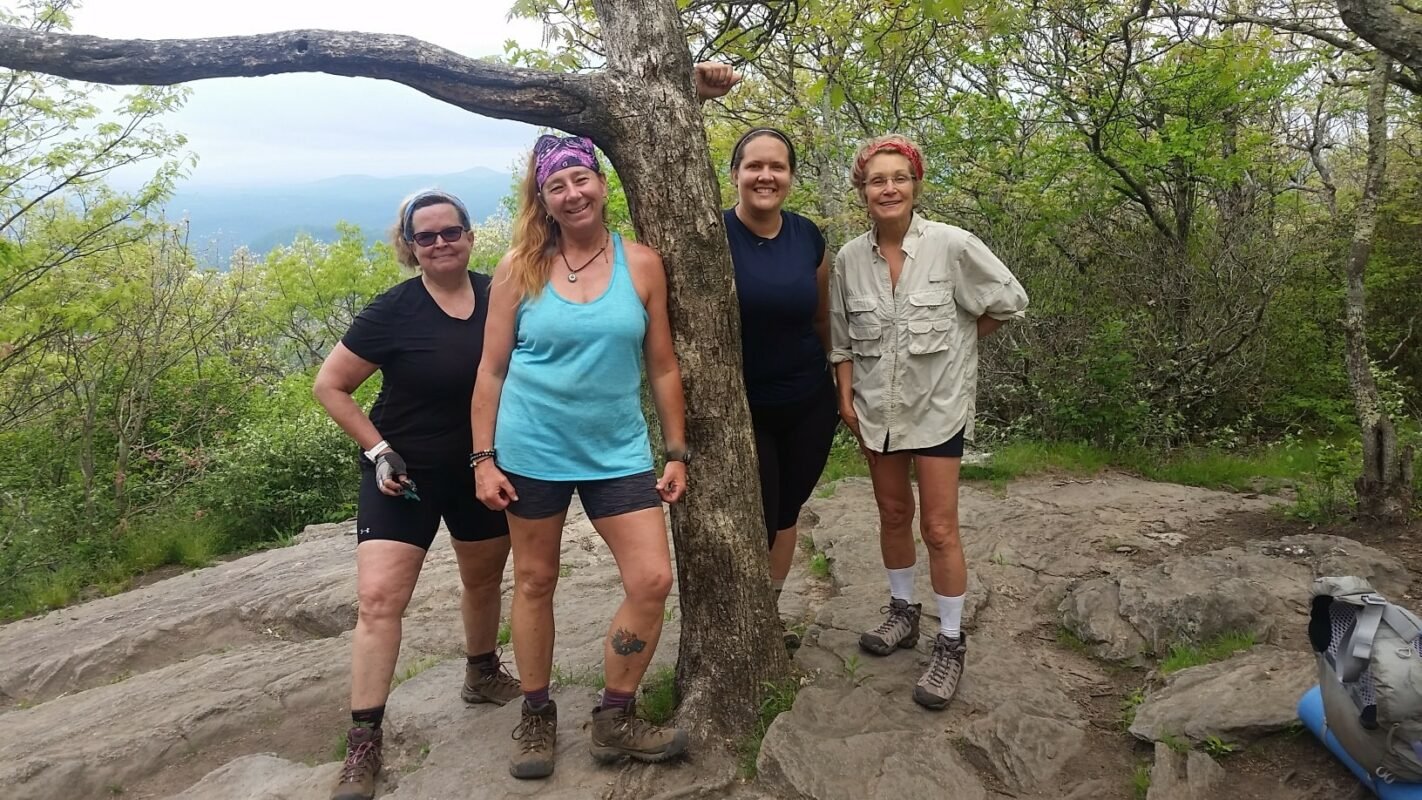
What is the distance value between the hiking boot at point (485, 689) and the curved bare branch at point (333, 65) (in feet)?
7.13

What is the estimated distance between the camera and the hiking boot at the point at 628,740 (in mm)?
2689

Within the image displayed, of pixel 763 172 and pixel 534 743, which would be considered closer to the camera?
pixel 534 743

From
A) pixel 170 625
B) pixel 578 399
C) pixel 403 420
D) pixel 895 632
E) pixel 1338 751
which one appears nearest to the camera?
pixel 1338 751

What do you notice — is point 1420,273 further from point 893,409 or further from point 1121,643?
point 893,409

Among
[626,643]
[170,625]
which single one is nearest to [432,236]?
[626,643]

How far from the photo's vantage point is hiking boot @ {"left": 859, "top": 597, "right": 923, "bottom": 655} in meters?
3.43

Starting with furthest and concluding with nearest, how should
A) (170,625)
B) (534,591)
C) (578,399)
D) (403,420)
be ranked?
(170,625)
(403,420)
(534,591)
(578,399)

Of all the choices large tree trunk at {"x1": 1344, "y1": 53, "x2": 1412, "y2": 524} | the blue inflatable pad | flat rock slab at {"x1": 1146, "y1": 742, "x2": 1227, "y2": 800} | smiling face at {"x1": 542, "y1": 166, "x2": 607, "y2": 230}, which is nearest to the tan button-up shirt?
smiling face at {"x1": 542, "y1": 166, "x2": 607, "y2": 230}

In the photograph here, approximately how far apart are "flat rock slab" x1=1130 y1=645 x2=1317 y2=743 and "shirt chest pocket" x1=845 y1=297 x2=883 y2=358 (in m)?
1.58

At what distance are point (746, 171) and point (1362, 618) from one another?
2.27 meters

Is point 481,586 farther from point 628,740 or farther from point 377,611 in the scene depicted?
point 628,740

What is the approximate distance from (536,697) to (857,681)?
4.09ft

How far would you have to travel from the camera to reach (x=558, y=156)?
2512 mm

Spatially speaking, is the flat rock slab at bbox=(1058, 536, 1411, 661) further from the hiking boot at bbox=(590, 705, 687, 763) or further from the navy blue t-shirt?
the hiking boot at bbox=(590, 705, 687, 763)
